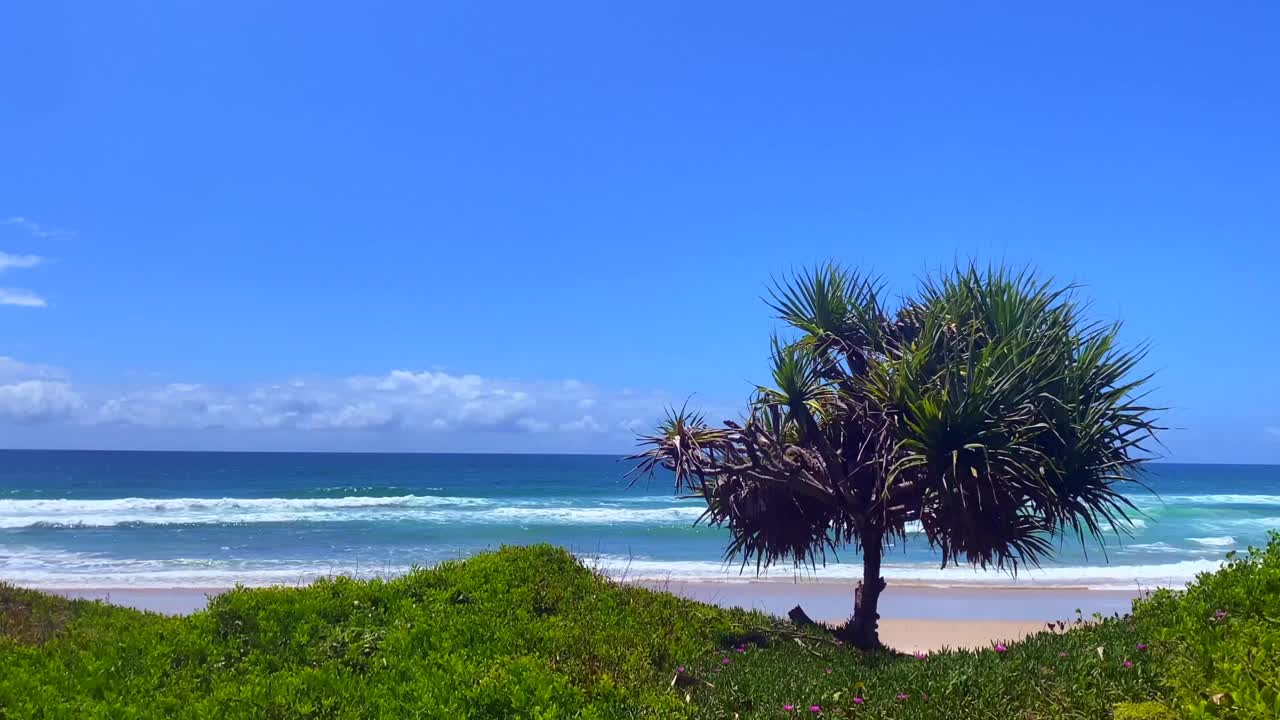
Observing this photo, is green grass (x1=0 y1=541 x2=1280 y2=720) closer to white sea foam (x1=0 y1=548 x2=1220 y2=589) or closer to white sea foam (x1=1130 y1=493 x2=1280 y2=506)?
white sea foam (x1=0 y1=548 x2=1220 y2=589)

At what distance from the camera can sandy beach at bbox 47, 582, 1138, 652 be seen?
16953mm

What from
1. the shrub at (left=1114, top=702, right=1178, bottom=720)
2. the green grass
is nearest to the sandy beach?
the green grass

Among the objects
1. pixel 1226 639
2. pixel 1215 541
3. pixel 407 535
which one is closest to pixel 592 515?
pixel 407 535

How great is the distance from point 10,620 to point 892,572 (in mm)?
21051

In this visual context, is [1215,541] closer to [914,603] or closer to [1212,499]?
[914,603]

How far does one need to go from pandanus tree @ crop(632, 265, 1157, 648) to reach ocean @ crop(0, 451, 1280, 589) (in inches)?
63.5

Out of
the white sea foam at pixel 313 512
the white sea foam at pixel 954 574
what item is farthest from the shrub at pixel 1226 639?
the white sea foam at pixel 313 512

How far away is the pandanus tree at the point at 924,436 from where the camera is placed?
Result: 8359mm

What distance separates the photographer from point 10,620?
977 cm

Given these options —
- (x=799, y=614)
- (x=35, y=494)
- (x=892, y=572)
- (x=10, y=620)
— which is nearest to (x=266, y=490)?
(x=35, y=494)

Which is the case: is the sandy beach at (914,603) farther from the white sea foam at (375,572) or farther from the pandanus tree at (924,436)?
the pandanus tree at (924,436)

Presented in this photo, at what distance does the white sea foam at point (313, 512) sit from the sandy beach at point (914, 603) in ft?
61.3

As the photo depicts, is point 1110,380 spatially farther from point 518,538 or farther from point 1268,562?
point 518,538

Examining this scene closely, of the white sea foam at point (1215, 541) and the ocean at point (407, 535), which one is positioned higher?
the white sea foam at point (1215, 541)
